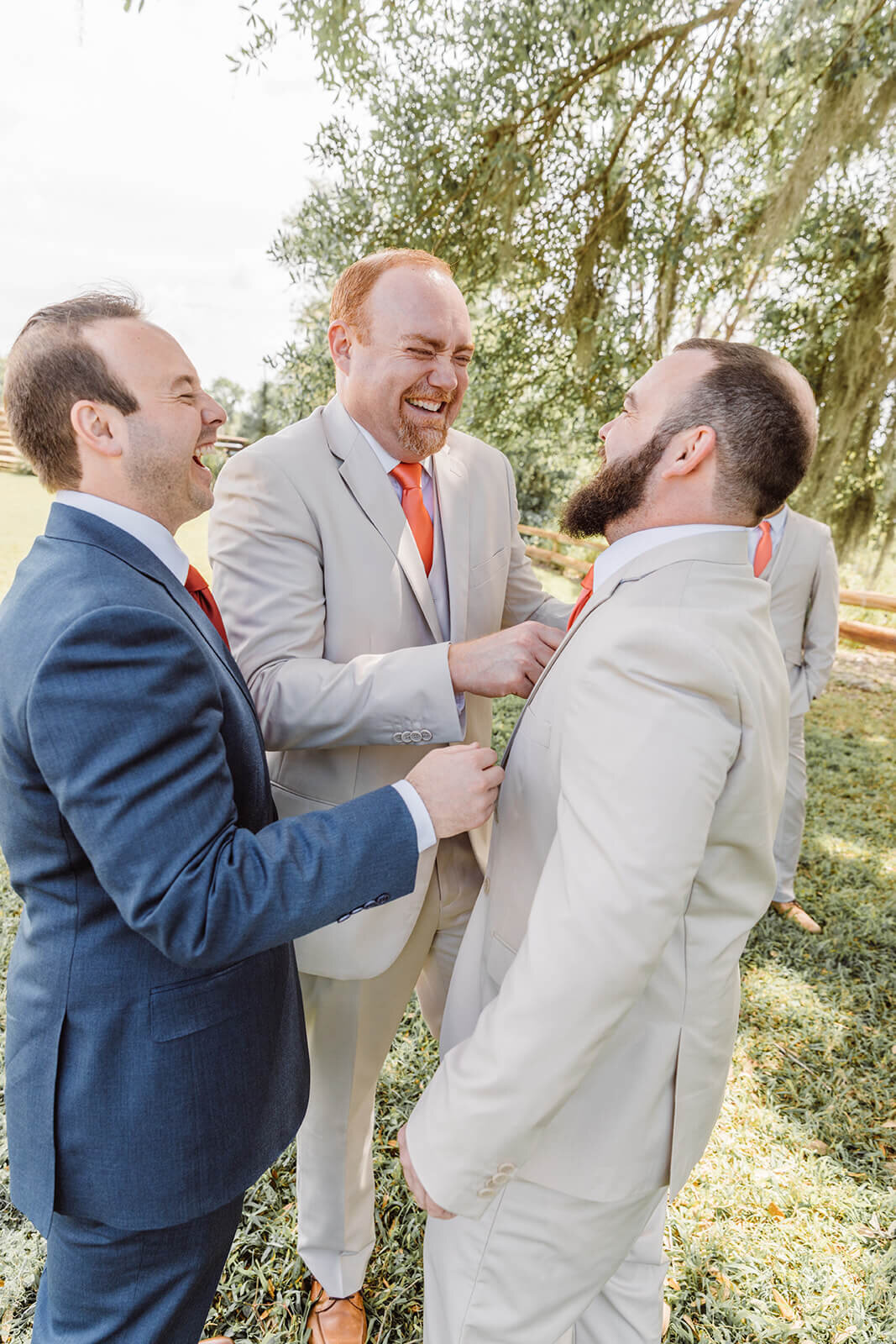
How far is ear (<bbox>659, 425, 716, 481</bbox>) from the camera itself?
1384 mm

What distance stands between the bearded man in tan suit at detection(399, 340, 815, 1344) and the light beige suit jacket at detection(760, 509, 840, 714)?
2.76m

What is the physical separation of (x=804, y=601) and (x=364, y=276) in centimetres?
288

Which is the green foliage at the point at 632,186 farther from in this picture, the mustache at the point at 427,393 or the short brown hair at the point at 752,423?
the short brown hair at the point at 752,423

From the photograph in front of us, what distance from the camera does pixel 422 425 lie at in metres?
2.09

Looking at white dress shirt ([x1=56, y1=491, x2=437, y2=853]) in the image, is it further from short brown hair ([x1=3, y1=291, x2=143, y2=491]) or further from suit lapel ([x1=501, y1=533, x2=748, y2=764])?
suit lapel ([x1=501, y1=533, x2=748, y2=764])

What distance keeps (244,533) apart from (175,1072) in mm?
1140

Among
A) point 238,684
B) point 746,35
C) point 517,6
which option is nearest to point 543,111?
point 517,6

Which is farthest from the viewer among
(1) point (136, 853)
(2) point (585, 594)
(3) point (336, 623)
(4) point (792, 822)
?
(4) point (792, 822)

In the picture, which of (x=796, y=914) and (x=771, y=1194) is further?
(x=796, y=914)

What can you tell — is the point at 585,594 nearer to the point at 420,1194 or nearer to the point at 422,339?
the point at 422,339

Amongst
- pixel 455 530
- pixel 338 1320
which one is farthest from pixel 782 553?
pixel 338 1320

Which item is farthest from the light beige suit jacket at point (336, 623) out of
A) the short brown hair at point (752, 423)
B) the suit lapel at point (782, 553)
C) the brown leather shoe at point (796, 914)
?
the brown leather shoe at point (796, 914)

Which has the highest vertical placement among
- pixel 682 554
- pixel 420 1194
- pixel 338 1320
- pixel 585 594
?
pixel 682 554

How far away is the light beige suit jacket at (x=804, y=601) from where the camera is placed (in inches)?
158
